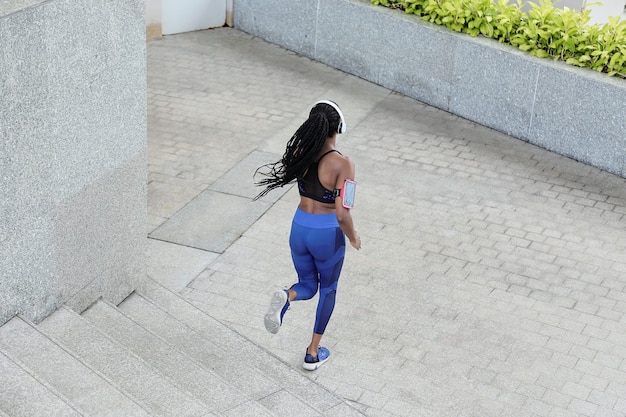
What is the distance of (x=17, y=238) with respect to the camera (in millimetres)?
5812

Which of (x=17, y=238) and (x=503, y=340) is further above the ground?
(x=17, y=238)

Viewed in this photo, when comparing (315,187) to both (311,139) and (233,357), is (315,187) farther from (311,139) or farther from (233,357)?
(233,357)

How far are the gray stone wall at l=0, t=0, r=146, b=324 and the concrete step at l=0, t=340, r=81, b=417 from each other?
0.72m

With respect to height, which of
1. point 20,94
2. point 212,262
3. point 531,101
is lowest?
point 212,262

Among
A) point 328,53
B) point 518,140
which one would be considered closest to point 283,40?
point 328,53

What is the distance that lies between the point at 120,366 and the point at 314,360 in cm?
164

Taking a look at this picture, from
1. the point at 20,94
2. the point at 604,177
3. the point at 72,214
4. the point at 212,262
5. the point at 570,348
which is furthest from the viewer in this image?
the point at 604,177

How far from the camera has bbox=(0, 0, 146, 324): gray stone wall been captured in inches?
220

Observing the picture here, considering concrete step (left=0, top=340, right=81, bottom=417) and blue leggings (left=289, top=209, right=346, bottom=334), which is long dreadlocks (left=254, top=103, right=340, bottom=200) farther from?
concrete step (left=0, top=340, right=81, bottom=417)

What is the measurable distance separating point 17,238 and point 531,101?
6.32 meters

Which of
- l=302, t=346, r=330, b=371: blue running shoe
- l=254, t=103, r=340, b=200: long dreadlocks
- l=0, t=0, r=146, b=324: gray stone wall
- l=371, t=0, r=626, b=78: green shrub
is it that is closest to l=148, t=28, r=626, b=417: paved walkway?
l=302, t=346, r=330, b=371: blue running shoe

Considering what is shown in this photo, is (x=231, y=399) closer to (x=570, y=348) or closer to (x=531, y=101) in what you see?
(x=570, y=348)

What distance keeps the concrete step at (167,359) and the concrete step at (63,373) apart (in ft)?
1.77

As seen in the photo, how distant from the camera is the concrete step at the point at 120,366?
5.48m
